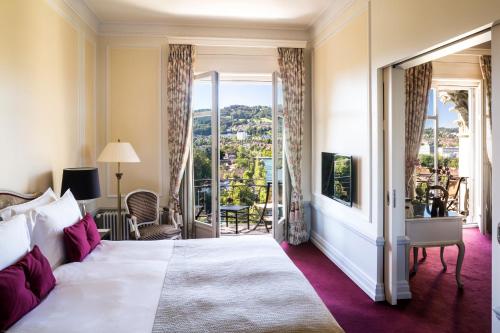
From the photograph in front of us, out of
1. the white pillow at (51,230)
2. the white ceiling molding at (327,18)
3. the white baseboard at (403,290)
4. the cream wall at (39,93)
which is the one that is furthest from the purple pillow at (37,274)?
the white ceiling molding at (327,18)

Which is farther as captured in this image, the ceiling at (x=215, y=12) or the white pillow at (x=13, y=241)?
the ceiling at (x=215, y=12)

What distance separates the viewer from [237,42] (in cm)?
500

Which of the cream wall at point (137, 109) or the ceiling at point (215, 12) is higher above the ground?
the ceiling at point (215, 12)

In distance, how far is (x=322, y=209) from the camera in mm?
4863

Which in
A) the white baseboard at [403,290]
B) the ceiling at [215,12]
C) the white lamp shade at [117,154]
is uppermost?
the ceiling at [215,12]

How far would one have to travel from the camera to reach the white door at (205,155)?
4.86 m

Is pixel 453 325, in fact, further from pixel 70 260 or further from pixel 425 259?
pixel 70 260

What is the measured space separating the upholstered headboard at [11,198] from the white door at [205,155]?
2.39 m

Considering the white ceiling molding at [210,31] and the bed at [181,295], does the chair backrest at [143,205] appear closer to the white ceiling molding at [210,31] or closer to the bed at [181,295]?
the bed at [181,295]

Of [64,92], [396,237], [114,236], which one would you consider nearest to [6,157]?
[64,92]

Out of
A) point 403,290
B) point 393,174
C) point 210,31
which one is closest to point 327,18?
point 210,31

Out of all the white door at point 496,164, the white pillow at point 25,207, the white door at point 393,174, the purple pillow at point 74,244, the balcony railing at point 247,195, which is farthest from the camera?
the balcony railing at point 247,195

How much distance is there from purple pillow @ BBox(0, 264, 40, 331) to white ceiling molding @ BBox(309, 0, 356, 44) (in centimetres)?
388

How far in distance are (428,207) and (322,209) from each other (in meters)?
1.44
